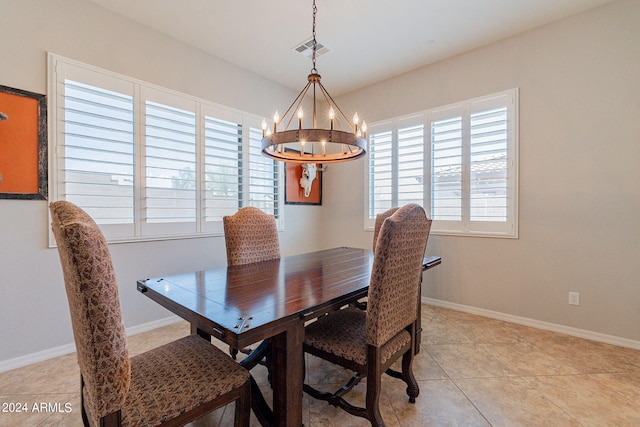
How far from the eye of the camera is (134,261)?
2.73 metres

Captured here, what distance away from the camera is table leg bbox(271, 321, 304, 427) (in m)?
1.26

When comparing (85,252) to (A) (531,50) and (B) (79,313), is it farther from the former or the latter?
(A) (531,50)

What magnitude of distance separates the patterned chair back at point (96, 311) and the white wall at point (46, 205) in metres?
1.81

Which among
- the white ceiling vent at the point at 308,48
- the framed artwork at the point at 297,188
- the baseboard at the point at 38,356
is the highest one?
the white ceiling vent at the point at 308,48

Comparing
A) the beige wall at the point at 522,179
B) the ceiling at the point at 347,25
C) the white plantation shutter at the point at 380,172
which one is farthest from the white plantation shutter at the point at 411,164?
the ceiling at the point at 347,25

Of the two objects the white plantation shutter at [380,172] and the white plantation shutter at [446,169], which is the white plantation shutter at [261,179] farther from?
the white plantation shutter at [446,169]

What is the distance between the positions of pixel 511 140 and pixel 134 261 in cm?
400

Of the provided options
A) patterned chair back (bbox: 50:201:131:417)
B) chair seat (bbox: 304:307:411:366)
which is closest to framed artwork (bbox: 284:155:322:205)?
chair seat (bbox: 304:307:411:366)

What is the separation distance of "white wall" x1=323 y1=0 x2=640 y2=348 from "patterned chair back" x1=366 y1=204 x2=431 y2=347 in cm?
205

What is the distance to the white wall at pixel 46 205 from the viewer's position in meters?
2.13

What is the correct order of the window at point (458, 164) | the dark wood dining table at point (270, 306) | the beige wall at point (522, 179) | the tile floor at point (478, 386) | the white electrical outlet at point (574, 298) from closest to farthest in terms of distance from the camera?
the dark wood dining table at point (270, 306), the tile floor at point (478, 386), the beige wall at point (522, 179), the white electrical outlet at point (574, 298), the window at point (458, 164)

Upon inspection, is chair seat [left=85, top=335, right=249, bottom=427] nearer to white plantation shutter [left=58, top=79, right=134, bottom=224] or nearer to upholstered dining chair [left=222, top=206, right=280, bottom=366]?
upholstered dining chair [left=222, top=206, right=280, bottom=366]

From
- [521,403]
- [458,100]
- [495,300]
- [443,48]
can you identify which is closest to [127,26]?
[443,48]

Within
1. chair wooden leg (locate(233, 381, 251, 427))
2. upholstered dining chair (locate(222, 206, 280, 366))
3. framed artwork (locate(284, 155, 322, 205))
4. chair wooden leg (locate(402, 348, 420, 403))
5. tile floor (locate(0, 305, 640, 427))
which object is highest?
framed artwork (locate(284, 155, 322, 205))
